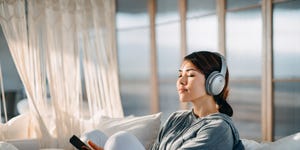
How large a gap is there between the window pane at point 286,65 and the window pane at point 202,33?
0.54m

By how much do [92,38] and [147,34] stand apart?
2.03 feet

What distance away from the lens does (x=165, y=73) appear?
3324 millimetres

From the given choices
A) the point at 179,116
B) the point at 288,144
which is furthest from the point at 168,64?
the point at 288,144

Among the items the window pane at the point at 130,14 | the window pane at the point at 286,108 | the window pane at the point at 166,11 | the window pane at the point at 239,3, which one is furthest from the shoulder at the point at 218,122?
the window pane at the point at 130,14

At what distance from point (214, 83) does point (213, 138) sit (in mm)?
243

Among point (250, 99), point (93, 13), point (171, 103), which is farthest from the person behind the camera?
point (171, 103)

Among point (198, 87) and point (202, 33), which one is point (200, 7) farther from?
point (198, 87)

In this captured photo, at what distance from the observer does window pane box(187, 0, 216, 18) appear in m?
2.93

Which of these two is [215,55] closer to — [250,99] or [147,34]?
[250,99]

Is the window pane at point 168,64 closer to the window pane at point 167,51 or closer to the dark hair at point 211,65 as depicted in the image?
the window pane at point 167,51

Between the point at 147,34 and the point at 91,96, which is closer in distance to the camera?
the point at 91,96

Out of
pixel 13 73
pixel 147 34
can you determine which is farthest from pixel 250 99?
pixel 13 73

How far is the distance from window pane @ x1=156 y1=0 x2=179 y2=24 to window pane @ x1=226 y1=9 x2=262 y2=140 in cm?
58

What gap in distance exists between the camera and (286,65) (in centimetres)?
249
